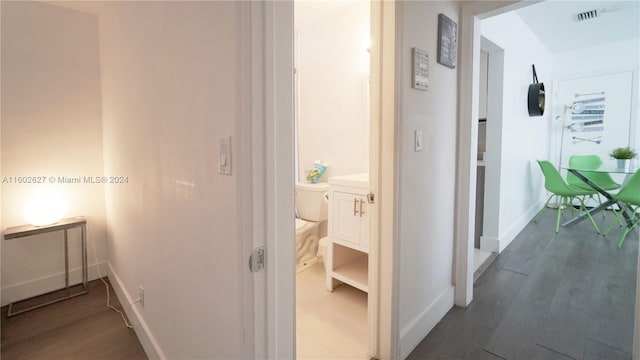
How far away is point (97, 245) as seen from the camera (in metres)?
2.62

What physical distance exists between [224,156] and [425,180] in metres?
1.22

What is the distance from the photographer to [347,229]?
→ 2109mm

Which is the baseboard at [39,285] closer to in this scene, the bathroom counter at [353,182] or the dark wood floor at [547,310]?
the bathroom counter at [353,182]

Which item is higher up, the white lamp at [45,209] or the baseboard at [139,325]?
the white lamp at [45,209]

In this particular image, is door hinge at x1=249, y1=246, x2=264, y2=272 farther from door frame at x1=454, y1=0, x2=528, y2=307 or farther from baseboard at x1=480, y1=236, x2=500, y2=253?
baseboard at x1=480, y1=236, x2=500, y2=253

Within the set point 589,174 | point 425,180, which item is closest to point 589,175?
point 589,174

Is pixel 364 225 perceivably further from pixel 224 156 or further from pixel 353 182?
pixel 224 156

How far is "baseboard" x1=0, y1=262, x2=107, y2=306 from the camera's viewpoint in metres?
2.20

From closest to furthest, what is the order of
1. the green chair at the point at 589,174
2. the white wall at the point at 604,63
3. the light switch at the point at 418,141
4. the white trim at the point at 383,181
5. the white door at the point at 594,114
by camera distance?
Result: 1. the white trim at the point at 383,181
2. the light switch at the point at 418,141
3. the green chair at the point at 589,174
4. the white wall at the point at 604,63
5. the white door at the point at 594,114

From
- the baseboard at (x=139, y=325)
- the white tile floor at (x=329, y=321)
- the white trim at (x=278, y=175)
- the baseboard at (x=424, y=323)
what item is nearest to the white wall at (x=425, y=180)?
the baseboard at (x=424, y=323)

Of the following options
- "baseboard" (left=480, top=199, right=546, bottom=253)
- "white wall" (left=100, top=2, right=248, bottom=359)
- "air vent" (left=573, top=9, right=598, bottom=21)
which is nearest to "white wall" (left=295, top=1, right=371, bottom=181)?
"baseboard" (left=480, top=199, right=546, bottom=253)

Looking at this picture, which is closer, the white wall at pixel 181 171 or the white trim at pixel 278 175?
the white trim at pixel 278 175

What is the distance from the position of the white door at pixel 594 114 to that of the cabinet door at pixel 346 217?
4933mm

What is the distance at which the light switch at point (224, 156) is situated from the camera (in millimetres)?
853
